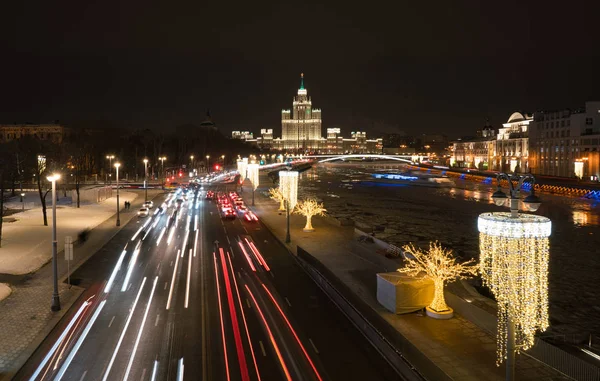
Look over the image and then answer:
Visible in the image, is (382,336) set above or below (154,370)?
above

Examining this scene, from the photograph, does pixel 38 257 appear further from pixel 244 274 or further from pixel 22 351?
pixel 22 351

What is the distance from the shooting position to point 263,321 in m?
14.4

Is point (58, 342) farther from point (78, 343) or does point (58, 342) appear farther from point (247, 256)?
point (247, 256)

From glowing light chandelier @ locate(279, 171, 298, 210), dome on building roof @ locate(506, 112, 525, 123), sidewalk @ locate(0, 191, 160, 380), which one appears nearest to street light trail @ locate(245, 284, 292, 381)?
sidewalk @ locate(0, 191, 160, 380)

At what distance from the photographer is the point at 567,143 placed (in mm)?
82062

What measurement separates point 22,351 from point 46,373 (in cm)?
155

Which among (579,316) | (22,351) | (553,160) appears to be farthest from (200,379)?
(553,160)

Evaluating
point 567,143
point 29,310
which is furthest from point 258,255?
point 567,143

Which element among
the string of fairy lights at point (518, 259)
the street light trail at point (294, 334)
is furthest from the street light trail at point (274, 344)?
the string of fairy lights at point (518, 259)

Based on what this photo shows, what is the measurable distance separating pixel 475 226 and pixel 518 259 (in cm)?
3303

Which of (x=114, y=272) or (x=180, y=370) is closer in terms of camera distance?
(x=180, y=370)

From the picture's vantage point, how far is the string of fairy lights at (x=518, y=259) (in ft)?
28.1

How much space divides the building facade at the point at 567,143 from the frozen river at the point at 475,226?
15890 mm

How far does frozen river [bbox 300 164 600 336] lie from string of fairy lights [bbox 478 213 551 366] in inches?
329
